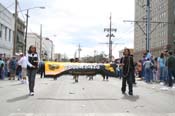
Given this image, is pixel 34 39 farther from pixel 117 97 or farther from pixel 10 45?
pixel 117 97

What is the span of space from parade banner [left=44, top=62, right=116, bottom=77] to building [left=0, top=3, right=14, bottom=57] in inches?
1535

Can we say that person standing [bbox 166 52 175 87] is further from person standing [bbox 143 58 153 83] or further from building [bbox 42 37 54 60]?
building [bbox 42 37 54 60]

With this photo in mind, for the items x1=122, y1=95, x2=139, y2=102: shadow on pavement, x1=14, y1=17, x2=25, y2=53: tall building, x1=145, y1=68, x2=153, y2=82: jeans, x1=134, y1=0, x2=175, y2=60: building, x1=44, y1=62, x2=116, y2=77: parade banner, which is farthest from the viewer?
x1=134, y1=0, x2=175, y2=60: building

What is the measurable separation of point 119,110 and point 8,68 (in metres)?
20.3

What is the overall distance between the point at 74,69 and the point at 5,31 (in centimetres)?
4323

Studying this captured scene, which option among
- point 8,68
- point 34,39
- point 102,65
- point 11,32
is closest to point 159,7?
point 34,39

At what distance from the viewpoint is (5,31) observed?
57.6 metres

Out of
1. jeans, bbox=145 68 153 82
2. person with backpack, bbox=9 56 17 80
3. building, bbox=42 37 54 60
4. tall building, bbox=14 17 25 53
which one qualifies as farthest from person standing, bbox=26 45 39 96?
building, bbox=42 37 54 60

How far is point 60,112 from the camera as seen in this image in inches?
436

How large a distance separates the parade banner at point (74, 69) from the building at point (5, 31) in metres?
39.0

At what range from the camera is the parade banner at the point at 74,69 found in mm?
15703

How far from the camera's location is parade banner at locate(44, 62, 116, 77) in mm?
15703

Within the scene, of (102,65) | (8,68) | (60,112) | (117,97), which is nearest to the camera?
(60,112)

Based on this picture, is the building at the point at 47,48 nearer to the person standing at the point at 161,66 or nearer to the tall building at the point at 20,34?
the tall building at the point at 20,34
